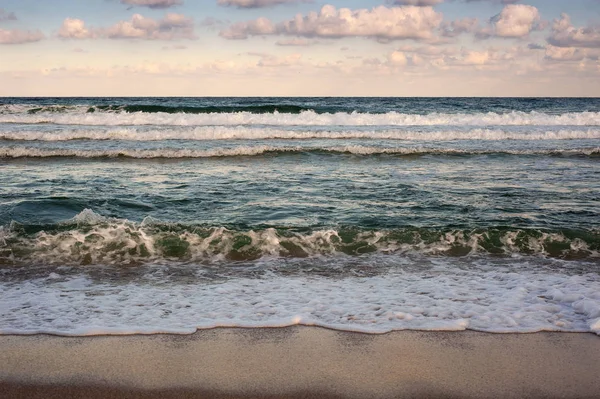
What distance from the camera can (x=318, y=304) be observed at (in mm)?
4766

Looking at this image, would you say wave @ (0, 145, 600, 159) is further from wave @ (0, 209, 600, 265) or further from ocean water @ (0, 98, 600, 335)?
wave @ (0, 209, 600, 265)

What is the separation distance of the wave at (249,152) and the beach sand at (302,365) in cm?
1148

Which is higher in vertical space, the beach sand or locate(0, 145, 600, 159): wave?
locate(0, 145, 600, 159): wave

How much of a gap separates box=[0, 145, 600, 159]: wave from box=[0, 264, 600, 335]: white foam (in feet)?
32.9

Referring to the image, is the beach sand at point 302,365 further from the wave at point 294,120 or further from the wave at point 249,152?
the wave at point 294,120

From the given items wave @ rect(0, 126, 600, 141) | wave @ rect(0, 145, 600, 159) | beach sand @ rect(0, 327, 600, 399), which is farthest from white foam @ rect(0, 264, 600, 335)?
wave @ rect(0, 126, 600, 141)

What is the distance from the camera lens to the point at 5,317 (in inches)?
176

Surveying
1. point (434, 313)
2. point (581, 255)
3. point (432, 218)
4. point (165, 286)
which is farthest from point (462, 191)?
point (165, 286)

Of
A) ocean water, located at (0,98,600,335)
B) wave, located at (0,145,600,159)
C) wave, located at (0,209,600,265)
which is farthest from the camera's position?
wave, located at (0,145,600,159)

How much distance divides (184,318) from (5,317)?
1.47 m

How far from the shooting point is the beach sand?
3322mm

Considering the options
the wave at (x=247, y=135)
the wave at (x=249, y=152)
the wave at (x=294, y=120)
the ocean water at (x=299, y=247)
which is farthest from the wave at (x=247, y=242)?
the wave at (x=294, y=120)

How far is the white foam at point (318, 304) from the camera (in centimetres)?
432

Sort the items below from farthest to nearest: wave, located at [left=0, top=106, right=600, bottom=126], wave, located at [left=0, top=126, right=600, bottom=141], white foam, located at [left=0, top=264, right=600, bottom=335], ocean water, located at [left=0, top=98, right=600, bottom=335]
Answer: wave, located at [left=0, top=106, right=600, bottom=126] → wave, located at [left=0, top=126, right=600, bottom=141] → ocean water, located at [left=0, top=98, right=600, bottom=335] → white foam, located at [left=0, top=264, right=600, bottom=335]
